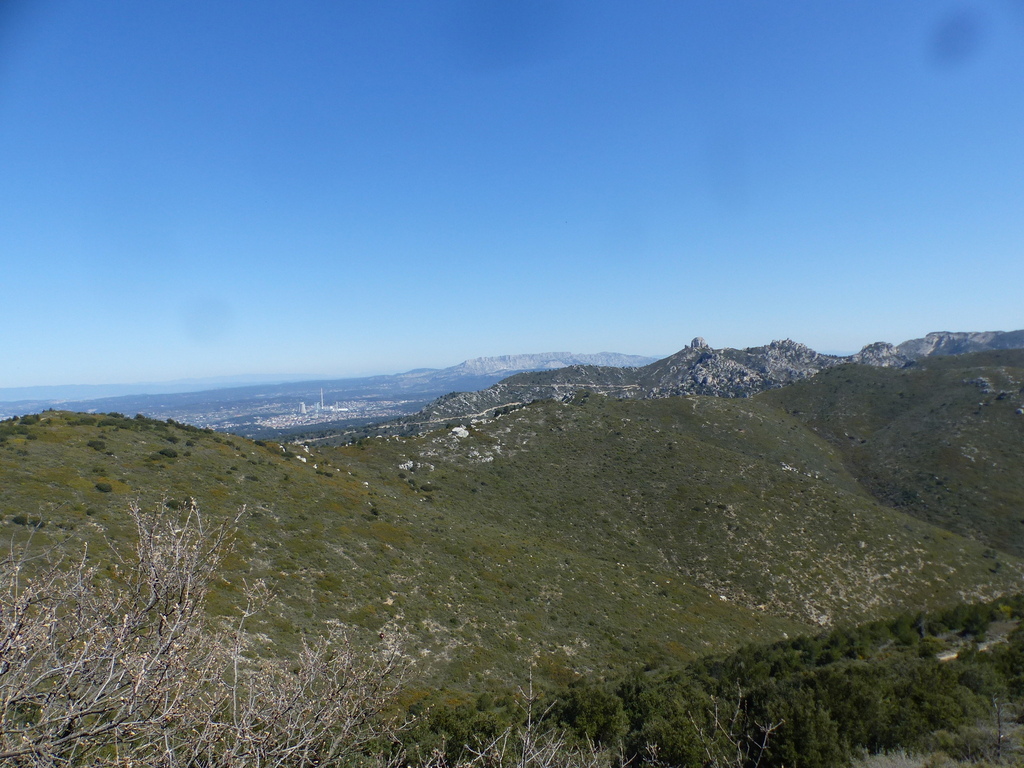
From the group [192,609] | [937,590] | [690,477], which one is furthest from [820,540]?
[192,609]

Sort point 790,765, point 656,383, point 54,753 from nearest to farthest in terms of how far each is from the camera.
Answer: point 54,753, point 790,765, point 656,383

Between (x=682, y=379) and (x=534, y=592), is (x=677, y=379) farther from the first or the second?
(x=534, y=592)

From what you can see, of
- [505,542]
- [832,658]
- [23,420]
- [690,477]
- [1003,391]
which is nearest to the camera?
[832,658]

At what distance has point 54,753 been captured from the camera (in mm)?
5641

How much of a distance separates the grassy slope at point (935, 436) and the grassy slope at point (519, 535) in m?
10.8

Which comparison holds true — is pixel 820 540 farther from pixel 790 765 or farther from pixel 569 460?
pixel 790 765

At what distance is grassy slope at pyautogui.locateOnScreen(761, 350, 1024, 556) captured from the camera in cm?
6631

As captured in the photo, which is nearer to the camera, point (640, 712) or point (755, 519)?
point (640, 712)

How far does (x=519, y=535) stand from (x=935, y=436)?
81.9 meters

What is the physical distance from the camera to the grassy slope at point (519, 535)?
2581 centimetres

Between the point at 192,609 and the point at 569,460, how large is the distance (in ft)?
205

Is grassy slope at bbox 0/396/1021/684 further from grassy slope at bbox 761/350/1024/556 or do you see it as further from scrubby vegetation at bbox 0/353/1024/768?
grassy slope at bbox 761/350/1024/556

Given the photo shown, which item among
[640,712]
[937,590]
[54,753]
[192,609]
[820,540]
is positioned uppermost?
[192,609]

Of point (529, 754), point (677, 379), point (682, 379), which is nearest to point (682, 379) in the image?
point (682, 379)
